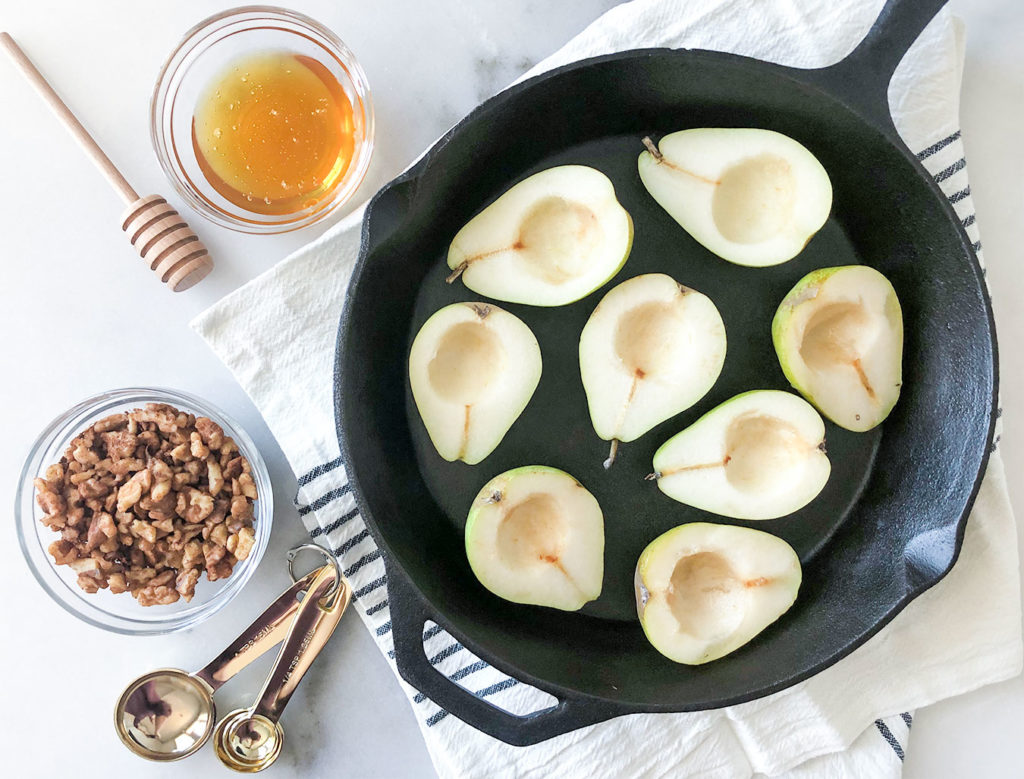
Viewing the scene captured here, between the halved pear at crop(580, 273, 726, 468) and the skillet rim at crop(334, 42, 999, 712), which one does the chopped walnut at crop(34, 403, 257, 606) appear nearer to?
the skillet rim at crop(334, 42, 999, 712)

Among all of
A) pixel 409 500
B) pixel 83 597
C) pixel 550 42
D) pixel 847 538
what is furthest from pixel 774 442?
pixel 83 597

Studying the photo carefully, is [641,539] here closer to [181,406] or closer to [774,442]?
[774,442]

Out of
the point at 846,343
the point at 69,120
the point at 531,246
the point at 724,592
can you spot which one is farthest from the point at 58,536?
the point at 846,343

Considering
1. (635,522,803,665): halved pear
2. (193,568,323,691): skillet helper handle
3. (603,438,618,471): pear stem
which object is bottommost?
(635,522,803,665): halved pear

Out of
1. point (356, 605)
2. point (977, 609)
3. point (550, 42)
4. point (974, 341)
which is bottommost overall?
point (977, 609)

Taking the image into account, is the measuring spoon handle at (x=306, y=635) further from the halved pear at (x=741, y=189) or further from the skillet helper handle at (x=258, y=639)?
the halved pear at (x=741, y=189)

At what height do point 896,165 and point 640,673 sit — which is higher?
point 896,165

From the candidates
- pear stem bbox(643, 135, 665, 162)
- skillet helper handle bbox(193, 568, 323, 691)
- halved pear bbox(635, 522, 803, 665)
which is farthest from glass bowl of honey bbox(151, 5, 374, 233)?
halved pear bbox(635, 522, 803, 665)
